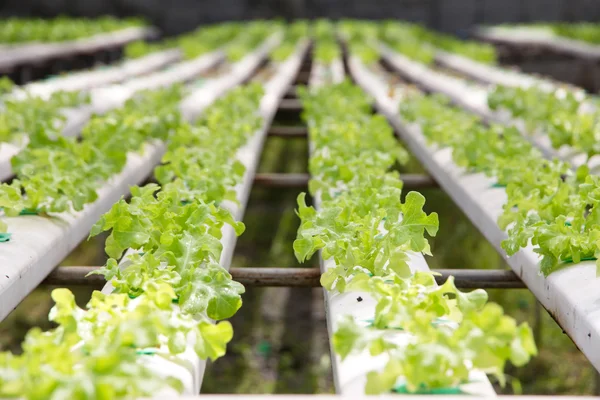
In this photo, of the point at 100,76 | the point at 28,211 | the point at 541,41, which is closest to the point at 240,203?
the point at 28,211

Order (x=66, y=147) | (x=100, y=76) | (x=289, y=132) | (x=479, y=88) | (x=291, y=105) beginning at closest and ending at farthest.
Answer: (x=66, y=147)
(x=289, y=132)
(x=291, y=105)
(x=479, y=88)
(x=100, y=76)

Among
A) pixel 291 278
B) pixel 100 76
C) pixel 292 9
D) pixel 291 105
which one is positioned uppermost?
pixel 291 278

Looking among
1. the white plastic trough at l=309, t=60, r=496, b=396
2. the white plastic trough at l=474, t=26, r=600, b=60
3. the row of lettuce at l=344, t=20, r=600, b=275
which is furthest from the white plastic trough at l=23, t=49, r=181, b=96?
the white plastic trough at l=474, t=26, r=600, b=60

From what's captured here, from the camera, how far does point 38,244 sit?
362cm

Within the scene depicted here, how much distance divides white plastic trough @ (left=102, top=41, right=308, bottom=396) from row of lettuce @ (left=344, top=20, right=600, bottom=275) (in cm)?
132

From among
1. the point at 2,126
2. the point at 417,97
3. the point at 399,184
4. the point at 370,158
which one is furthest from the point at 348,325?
the point at 417,97

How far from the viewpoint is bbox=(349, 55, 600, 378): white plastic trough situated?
286 centimetres

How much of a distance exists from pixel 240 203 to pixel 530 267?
168cm

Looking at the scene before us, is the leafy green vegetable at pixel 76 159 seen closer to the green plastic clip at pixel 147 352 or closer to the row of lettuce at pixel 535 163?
the green plastic clip at pixel 147 352

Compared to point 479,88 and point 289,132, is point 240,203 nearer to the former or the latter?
point 289,132

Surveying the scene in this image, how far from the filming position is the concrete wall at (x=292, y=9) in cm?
2591

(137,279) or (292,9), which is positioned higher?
(137,279)

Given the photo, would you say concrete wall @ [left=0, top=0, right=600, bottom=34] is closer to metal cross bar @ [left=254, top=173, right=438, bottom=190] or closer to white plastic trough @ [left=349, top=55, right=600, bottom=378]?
white plastic trough @ [left=349, top=55, right=600, bottom=378]

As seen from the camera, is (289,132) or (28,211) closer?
(28,211)
